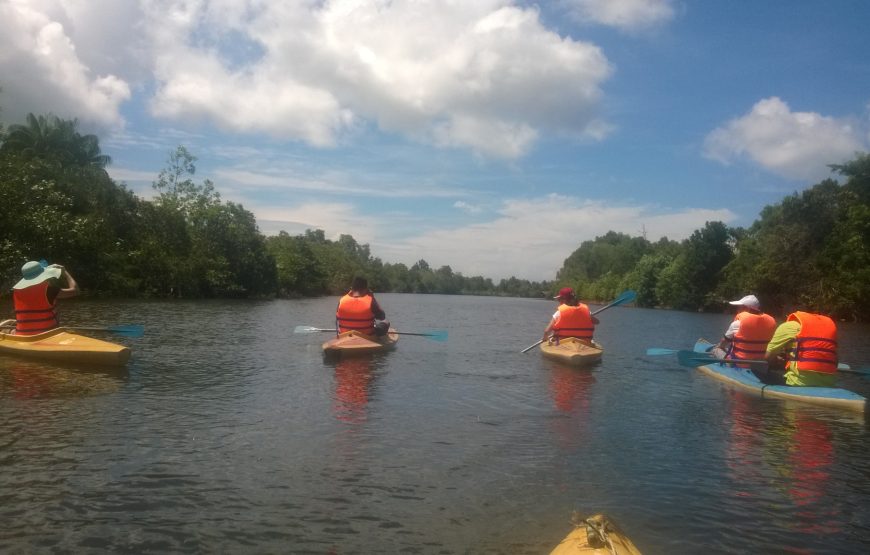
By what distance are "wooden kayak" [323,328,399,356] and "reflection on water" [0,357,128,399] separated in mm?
4746

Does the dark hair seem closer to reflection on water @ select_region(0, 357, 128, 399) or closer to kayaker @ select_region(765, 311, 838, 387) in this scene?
reflection on water @ select_region(0, 357, 128, 399)

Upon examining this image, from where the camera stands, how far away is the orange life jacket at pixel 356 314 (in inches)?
661

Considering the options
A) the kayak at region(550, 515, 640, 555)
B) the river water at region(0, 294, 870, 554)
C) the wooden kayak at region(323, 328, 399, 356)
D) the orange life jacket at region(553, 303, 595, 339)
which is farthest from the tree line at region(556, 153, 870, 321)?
the kayak at region(550, 515, 640, 555)

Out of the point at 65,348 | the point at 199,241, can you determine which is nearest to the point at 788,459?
the point at 65,348

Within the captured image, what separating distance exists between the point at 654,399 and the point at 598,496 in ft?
19.5

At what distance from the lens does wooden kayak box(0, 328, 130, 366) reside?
41.1 feet

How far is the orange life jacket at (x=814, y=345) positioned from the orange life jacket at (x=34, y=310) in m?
14.1

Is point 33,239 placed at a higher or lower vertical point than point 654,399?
higher

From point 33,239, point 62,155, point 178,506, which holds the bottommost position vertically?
point 178,506

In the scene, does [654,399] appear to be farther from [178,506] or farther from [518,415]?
[178,506]

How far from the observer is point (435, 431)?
8516 mm

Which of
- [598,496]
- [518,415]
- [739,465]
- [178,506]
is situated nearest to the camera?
[178,506]

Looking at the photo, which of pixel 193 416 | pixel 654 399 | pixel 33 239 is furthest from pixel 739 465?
pixel 33 239

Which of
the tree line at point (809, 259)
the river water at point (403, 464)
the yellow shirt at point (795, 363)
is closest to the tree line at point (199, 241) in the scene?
the tree line at point (809, 259)
